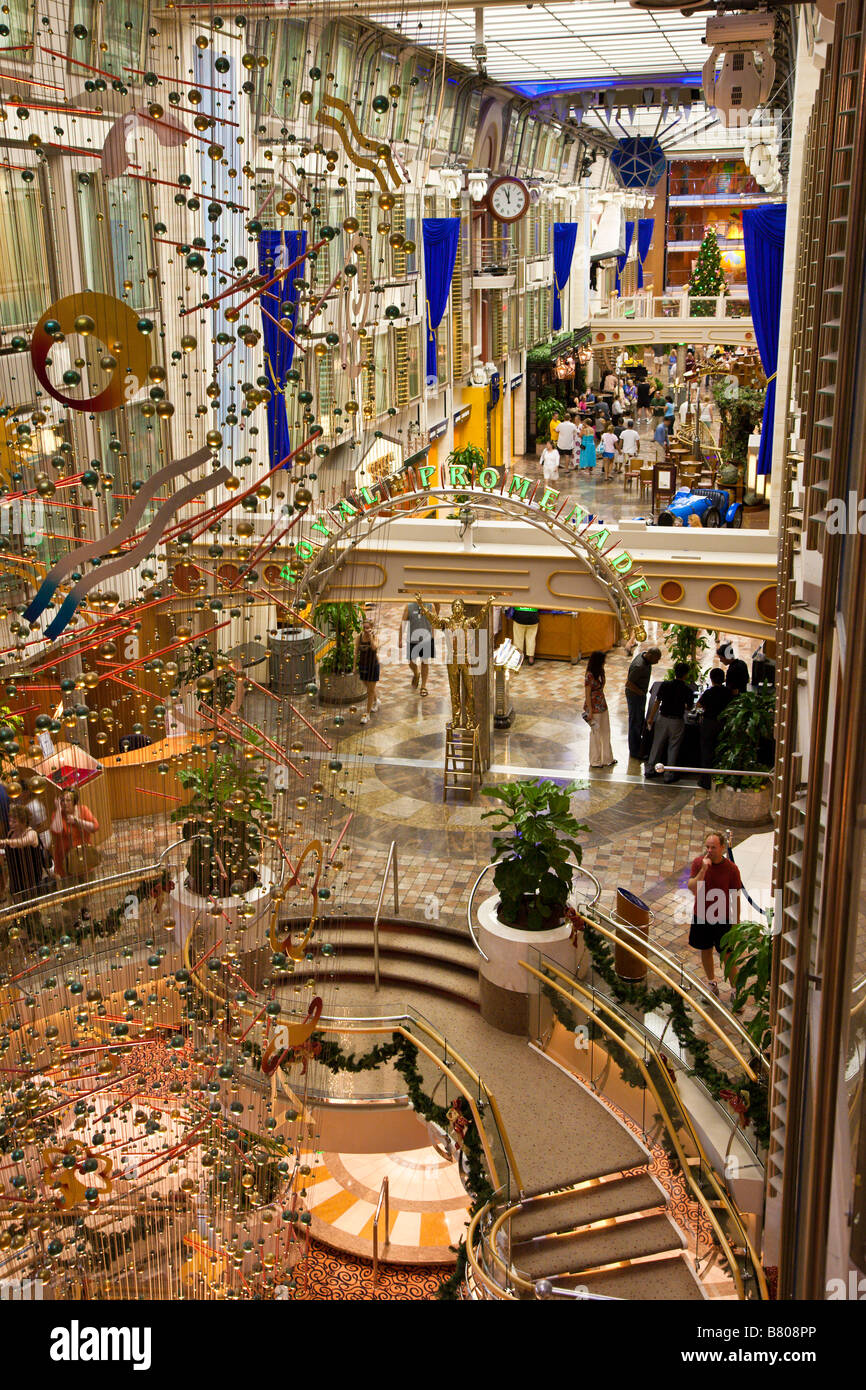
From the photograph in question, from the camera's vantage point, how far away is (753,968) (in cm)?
595

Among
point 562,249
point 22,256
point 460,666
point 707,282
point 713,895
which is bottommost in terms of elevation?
point 713,895

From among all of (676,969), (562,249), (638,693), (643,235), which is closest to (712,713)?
(638,693)

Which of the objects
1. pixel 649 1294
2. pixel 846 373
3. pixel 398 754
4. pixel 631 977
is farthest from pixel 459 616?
pixel 846 373

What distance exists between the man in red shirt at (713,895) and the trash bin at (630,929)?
12.4 inches


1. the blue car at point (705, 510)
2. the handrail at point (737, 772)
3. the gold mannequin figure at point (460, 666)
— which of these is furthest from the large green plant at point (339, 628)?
the blue car at point (705, 510)

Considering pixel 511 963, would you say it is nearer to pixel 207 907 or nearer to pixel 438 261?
pixel 207 907

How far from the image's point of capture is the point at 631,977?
277 inches

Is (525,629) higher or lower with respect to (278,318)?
lower

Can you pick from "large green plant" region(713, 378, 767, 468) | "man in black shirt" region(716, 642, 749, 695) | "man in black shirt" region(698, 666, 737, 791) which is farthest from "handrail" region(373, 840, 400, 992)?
"large green plant" region(713, 378, 767, 468)

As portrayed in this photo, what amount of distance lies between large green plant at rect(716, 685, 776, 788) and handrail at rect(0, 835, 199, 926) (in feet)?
23.4

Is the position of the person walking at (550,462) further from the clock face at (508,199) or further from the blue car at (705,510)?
the blue car at (705,510)

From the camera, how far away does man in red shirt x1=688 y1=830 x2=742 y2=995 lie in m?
6.99

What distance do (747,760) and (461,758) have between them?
2412 mm
